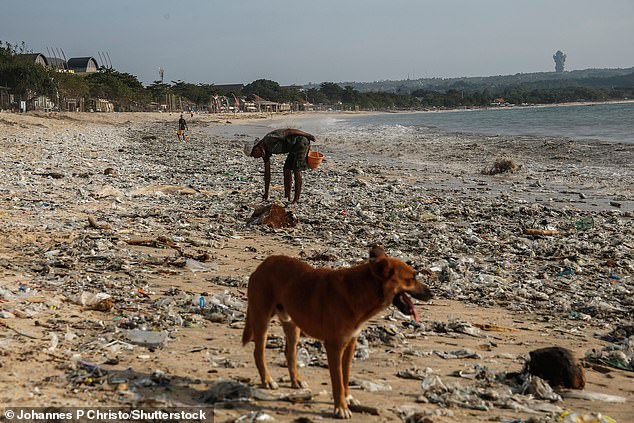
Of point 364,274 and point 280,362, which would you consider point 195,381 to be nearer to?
point 280,362

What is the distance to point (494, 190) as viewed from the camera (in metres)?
15.7

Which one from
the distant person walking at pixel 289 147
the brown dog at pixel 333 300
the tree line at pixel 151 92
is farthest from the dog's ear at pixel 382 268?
the tree line at pixel 151 92

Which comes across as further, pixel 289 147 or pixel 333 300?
pixel 289 147

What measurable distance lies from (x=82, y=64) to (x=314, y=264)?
112m

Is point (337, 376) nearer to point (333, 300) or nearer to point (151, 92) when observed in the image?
point (333, 300)

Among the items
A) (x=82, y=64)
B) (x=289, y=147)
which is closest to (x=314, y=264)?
(x=289, y=147)

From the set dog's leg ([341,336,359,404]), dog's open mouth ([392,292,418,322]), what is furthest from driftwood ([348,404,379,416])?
dog's open mouth ([392,292,418,322])

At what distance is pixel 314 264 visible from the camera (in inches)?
312

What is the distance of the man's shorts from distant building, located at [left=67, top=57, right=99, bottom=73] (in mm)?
105722

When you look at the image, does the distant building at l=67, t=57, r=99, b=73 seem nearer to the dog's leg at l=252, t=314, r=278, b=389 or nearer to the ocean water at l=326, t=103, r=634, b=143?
the ocean water at l=326, t=103, r=634, b=143

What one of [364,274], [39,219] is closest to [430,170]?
[39,219]

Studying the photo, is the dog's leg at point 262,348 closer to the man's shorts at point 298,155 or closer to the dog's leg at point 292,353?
the dog's leg at point 292,353

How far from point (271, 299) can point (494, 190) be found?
1278 centimetres

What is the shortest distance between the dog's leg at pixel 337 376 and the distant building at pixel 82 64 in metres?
114
